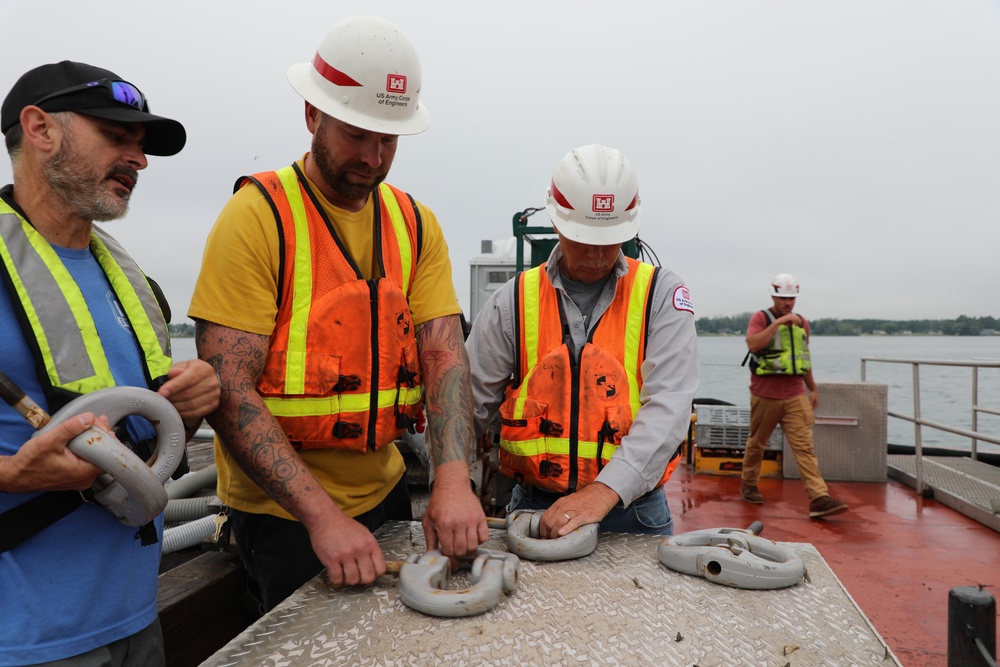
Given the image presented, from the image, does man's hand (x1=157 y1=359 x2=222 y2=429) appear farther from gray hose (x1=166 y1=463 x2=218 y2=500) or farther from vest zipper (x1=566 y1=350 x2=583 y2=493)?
gray hose (x1=166 y1=463 x2=218 y2=500)

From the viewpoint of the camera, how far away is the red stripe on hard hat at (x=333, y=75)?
5.90 ft

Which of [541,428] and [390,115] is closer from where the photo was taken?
[390,115]

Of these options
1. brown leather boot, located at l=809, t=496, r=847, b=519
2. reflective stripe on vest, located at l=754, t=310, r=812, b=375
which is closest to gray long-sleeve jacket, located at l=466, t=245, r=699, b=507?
reflective stripe on vest, located at l=754, t=310, r=812, b=375

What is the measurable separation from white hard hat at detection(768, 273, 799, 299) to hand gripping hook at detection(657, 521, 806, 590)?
5.57 meters

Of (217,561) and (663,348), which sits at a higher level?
(663,348)

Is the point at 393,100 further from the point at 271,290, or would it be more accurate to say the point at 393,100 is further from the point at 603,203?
the point at 603,203

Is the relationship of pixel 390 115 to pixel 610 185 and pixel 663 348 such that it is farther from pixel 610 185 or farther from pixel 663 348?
pixel 663 348

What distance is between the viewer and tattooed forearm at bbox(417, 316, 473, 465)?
6.48ft

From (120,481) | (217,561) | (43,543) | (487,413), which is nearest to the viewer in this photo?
(120,481)

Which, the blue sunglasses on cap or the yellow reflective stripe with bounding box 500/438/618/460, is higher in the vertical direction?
the blue sunglasses on cap

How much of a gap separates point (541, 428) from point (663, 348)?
479 millimetres

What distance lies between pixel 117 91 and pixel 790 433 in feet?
20.9

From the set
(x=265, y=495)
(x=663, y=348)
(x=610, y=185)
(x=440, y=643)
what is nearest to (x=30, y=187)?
(x=265, y=495)

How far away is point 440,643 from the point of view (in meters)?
1.34
